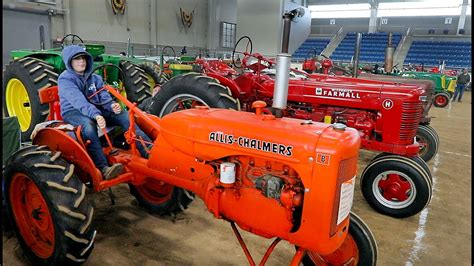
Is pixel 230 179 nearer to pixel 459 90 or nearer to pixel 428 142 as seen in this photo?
pixel 428 142

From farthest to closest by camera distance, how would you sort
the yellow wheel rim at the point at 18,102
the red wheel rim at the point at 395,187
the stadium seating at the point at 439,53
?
the stadium seating at the point at 439,53 → the yellow wheel rim at the point at 18,102 → the red wheel rim at the point at 395,187

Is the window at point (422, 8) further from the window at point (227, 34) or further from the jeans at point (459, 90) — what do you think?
the window at point (227, 34)

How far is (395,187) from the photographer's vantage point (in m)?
3.43

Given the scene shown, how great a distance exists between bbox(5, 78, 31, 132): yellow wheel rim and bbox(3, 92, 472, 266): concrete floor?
1.85 metres

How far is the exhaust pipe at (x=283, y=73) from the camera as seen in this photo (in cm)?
185

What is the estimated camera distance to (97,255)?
244 cm

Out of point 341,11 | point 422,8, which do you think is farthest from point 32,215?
point 341,11

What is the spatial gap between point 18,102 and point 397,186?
4.46 meters

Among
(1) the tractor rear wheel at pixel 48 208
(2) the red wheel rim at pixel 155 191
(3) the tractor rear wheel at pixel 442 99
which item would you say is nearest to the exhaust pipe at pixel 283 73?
(1) the tractor rear wheel at pixel 48 208

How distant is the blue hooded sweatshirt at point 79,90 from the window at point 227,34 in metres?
17.9

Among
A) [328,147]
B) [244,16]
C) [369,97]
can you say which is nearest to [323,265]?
[328,147]

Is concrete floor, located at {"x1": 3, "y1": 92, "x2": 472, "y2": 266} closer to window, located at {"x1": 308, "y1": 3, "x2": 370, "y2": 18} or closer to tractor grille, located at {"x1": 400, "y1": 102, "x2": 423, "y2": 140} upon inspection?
tractor grille, located at {"x1": 400, "y1": 102, "x2": 423, "y2": 140}

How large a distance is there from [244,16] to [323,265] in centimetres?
1852

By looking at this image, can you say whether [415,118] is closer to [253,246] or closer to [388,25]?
[253,246]
